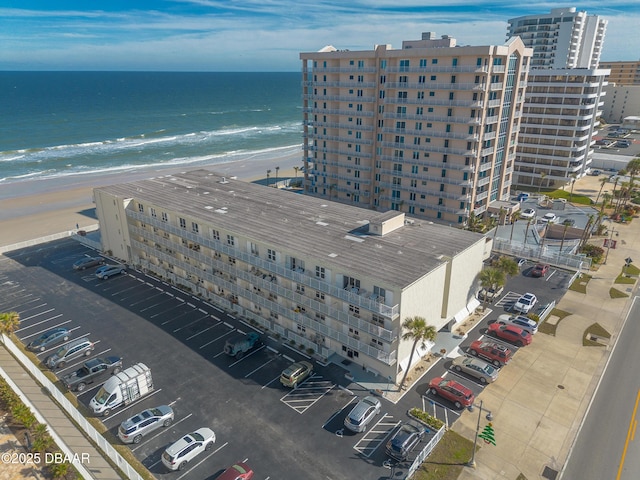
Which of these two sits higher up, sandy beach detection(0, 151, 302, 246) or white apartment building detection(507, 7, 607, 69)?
white apartment building detection(507, 7, 607, 69)

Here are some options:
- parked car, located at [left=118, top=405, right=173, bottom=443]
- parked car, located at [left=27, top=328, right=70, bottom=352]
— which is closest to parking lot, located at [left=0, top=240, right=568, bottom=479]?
parked car, located at [left=118, top=405, right=173, bottom=443]

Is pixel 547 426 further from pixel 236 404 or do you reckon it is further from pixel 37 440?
pixel 37 440

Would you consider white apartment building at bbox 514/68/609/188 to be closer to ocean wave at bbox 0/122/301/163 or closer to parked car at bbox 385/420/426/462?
parked car at bbox 385/420/426/462

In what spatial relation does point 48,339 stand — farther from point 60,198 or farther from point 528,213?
point 528,213

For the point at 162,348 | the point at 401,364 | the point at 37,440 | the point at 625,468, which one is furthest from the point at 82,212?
the point at 625,468

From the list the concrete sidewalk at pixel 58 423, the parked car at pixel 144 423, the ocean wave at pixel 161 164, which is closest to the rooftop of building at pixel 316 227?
the parked car at pixel 144 423

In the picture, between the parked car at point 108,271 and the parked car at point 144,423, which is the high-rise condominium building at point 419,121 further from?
the parked car at point 144,423
